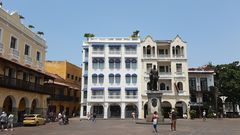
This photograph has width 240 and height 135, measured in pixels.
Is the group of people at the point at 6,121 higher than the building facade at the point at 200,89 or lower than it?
A: lower

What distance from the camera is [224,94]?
58.9 m

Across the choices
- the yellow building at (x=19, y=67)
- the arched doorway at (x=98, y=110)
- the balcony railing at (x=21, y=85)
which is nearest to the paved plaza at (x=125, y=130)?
the balcony railing at (x=21, y=85)

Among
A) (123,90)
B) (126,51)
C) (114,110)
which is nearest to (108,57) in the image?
(126,51)

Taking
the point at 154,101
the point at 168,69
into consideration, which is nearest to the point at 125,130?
the point at 154,101

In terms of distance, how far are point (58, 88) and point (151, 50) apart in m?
21.4

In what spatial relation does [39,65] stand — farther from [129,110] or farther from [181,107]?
[181,107]

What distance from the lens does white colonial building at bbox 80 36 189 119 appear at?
57375mm

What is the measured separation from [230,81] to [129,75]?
2113 centimetres

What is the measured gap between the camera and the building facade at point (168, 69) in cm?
5725

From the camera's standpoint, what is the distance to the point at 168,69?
60.1m

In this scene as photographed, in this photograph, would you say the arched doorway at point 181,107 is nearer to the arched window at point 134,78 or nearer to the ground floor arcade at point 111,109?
the ground floor arcade at point 111,109

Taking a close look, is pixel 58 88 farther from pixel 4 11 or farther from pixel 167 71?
pixel 4 11

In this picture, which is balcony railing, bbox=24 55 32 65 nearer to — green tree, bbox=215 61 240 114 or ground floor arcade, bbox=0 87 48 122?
ground floor arcade, bbox=0 87 48 122

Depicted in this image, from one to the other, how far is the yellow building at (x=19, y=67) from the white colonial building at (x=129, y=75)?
17.4 m
